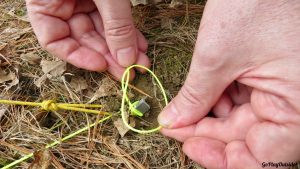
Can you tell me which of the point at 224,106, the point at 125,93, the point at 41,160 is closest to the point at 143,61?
the point at 125,93

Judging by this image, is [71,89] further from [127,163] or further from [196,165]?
[196,165]

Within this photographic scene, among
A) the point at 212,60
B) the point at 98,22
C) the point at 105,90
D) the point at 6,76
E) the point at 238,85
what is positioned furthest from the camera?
the point at 98,22

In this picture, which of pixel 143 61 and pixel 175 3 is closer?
pixel 143 61

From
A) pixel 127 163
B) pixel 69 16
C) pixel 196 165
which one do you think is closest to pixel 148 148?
pixel 127 163

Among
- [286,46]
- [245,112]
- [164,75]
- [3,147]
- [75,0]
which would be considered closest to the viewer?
[286,46]

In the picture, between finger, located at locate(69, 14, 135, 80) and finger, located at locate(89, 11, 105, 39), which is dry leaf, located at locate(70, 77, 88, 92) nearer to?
finger, located at locate(69, 14, 135, 80)

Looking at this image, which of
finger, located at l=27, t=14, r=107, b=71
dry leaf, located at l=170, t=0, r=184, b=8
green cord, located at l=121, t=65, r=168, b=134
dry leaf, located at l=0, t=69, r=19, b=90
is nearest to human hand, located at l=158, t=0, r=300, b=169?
green cord, located at l=121, t=65, r=168, b=134

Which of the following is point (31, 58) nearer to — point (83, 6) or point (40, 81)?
point (40, 81)
